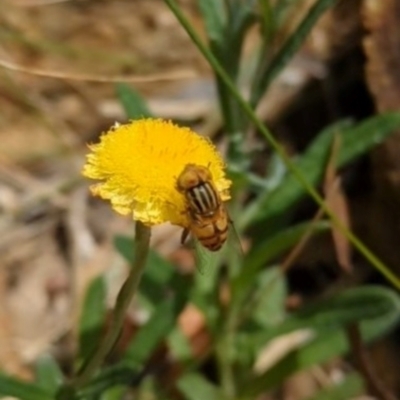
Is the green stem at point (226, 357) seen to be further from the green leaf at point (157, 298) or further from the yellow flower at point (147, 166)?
the yellow flower at point (147, 166)

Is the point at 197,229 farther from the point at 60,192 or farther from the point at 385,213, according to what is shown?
the point at 60,192

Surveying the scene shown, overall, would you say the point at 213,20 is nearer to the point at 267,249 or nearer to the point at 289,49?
the point at 289,49

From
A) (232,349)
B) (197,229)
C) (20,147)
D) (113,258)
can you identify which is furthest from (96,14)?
(197,229)

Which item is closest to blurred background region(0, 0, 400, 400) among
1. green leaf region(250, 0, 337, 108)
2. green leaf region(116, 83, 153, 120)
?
green leaf region(116, 83, 153, 120)

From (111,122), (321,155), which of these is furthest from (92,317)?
(111,122)

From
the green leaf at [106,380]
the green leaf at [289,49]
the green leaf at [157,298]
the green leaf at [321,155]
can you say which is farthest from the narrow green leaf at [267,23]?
the green leaf at [106,380]
